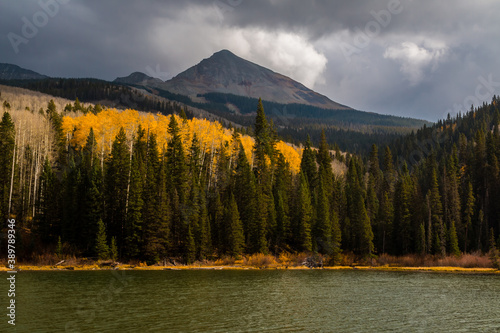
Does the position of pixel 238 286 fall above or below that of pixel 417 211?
below

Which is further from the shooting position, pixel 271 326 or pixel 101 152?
pixel 101 152

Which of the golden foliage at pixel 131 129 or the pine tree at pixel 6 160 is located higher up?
the golden foliage at pixel 131 129

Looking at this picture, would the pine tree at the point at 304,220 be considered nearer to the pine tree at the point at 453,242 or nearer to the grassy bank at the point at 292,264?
the grassy bank at the point at 292,264

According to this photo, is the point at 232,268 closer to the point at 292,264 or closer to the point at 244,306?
the point at 292,264

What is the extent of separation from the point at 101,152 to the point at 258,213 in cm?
3305

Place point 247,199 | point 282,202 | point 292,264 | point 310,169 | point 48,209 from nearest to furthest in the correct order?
point 48,209
point 292,264
point 247,199
point 282,202
point 310,169

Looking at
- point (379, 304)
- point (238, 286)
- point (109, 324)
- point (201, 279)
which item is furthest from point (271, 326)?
point (201, 279)

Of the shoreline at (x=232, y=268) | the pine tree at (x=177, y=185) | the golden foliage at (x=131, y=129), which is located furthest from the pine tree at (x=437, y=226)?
the pine tree at (x=177, y=185)

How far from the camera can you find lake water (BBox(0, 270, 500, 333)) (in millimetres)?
27359

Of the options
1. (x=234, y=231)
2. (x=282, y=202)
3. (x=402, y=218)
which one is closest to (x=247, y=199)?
(x=282, y=202)

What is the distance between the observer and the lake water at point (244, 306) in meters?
27.4

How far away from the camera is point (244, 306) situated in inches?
1374

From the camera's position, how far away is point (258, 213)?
85.5m

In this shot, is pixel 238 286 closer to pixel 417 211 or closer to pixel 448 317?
pixel 448 317
